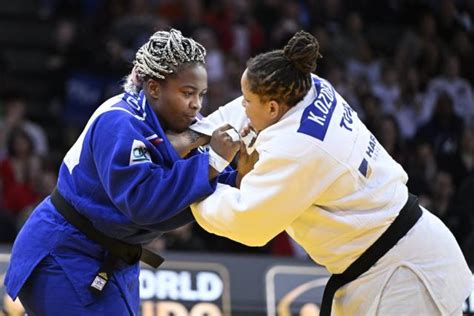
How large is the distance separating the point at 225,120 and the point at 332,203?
0.68 metres

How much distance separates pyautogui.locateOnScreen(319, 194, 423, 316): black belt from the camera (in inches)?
169

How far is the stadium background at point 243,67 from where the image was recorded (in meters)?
8.64

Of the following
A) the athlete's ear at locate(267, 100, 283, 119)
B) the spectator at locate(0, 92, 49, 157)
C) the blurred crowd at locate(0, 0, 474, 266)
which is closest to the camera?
the athlete's ear at locate(267, 100, 283, 119)

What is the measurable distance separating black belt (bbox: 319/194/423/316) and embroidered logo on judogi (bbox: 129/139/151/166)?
0.88 metres

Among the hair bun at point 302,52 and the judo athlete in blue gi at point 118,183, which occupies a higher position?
the hair bun at point 302,52

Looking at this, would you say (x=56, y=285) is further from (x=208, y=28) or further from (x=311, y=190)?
(x=208, y=28)

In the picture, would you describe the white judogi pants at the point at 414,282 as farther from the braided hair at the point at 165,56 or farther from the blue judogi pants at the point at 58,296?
the braided hair at the point at 165,56

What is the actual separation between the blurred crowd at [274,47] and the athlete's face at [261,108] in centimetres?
385

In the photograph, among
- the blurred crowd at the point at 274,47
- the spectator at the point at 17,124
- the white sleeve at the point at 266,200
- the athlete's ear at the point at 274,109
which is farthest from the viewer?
the spectator at the point at 17,124

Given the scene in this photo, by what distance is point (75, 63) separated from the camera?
35.0ft

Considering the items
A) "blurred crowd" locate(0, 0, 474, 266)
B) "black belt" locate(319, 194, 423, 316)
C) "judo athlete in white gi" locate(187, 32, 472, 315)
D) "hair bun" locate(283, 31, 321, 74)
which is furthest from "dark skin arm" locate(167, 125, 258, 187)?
"blurred crowd" locate(0, 0, 474, 266)

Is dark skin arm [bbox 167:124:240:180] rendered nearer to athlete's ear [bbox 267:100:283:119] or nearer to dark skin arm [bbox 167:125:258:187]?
dark skin arm [bbox 167:125:258:187]

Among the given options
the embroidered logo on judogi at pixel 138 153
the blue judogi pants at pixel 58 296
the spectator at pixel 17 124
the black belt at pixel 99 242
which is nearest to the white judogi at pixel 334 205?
the embroidered logo on judogi at pixel 138 153

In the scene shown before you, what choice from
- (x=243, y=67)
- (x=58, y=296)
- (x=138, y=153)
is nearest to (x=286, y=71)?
(x=138, y=153)
